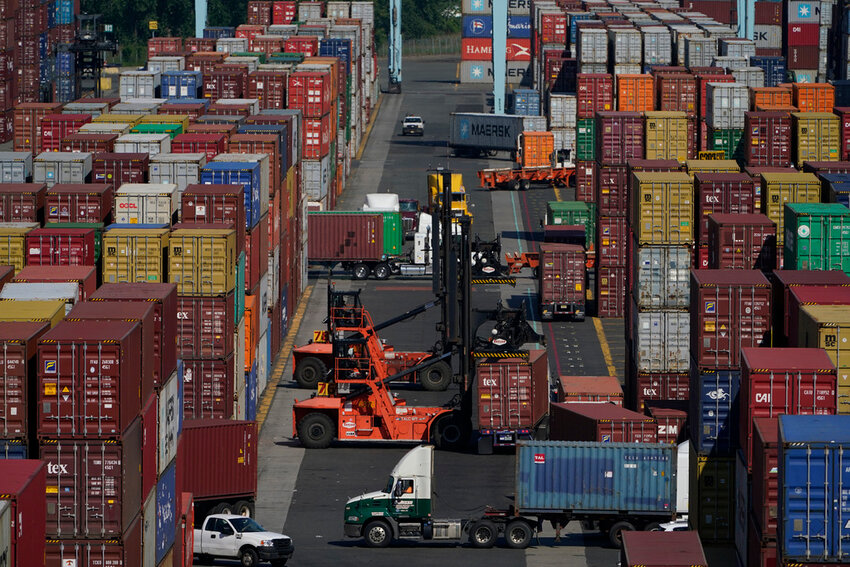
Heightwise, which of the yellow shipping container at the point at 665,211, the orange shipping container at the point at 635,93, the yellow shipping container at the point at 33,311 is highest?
the orange shipping container at the point at 635,93

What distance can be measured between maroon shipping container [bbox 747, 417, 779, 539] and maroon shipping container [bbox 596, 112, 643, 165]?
160 feet

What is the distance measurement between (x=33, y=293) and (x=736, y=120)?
57.2 m

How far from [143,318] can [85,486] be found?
4.80 metres

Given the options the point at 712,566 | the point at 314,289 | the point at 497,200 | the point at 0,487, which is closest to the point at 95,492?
the point at 0,487

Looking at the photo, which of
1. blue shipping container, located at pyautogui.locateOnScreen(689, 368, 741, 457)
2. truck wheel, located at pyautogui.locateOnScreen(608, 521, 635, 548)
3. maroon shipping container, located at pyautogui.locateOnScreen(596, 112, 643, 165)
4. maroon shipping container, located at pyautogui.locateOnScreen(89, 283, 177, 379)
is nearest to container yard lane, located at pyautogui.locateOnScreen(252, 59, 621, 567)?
truck wheel, located at pyautogui.locateOnScreen(608, 521, 635, 548)

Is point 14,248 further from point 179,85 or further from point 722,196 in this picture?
point 179,85

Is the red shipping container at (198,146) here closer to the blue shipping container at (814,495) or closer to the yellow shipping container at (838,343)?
the yellow shipping container at (838,343)

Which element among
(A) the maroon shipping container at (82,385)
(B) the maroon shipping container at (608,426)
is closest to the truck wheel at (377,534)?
(B) the maroon shipping container at (608,426)

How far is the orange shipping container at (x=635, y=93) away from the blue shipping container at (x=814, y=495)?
248ft

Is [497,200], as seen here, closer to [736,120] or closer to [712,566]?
[736,120]

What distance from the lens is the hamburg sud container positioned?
3593 inches

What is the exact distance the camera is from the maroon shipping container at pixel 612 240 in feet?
304

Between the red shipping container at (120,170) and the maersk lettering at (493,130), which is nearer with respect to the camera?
the red shipping container at (120,170)

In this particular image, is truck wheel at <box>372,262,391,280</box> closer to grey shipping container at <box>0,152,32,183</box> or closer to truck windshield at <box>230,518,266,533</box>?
grey shipping container at <box>0,152,32,183</box>
